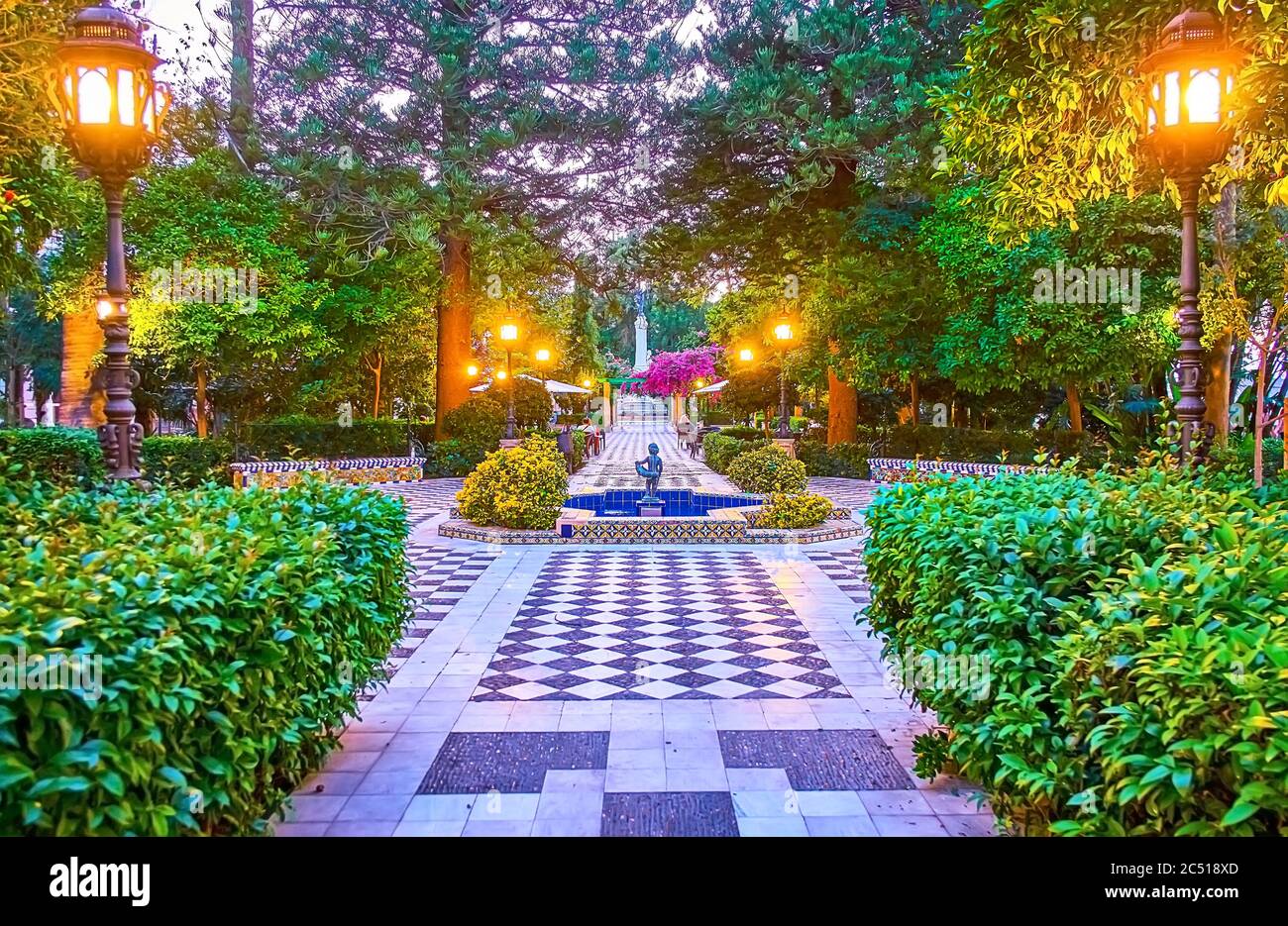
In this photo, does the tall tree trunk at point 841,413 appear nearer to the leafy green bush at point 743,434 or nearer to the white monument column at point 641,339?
the leafy green bush at point 743,434

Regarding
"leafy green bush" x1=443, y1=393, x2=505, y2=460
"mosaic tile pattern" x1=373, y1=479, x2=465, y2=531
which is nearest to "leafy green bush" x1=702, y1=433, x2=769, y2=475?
"leafy green bush" x1=443, y1=393, x2=505, y2=460

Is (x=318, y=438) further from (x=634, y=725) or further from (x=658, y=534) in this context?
(x=634, y=725)

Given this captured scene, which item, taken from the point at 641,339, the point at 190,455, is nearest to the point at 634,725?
the point at 190,455

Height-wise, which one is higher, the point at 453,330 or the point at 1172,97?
the point at 453,330

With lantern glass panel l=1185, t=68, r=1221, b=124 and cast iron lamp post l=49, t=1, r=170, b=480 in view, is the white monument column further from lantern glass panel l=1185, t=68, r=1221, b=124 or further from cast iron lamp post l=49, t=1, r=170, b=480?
lantern glass panel l=1185, t=68, r=1221, b=124

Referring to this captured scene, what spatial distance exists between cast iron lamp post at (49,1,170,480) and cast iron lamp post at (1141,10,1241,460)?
6.04 meters

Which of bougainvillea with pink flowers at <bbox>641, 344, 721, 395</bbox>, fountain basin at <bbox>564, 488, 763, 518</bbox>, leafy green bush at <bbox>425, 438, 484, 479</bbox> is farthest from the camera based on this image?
bougainvillea with pink flowers at <bbox>641, 344, 721, 395</bbox>

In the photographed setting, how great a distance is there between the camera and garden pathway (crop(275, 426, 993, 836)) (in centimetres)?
397

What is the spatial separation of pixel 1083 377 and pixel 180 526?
16824 mm

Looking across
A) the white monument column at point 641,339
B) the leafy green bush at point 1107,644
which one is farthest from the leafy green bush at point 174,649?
the white monument column at point 641,339

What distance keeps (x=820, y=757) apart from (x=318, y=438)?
20127 millimetres

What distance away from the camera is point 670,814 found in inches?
156

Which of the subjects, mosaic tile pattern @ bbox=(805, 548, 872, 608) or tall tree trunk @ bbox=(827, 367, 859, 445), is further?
tall tree trunk @ bbox=(827, 367, 859, 445)

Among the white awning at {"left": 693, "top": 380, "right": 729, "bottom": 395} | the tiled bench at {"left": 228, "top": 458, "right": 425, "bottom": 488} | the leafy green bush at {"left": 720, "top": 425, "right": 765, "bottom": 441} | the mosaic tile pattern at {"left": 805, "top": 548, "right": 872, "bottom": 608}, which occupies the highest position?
the white awning at {"left": 693, "top": 380, "right": 729, "bottom": 395}
